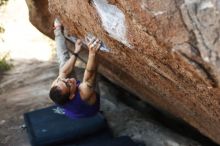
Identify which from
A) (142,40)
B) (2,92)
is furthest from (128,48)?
(2,92)

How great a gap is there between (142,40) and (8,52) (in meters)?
10.6

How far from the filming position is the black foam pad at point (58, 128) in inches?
268

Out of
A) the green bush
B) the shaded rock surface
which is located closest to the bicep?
the shaded rock surface

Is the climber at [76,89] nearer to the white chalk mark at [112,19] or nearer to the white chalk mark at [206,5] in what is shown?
the white chalk mark at [112,19]

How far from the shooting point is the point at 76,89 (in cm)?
541

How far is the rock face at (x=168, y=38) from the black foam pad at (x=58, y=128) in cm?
216

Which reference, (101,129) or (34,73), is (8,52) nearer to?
(34,73)

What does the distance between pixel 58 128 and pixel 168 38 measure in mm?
4333

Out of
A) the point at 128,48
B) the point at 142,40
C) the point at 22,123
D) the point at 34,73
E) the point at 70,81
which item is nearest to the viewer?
the point at 142,40

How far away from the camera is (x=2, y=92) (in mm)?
10031

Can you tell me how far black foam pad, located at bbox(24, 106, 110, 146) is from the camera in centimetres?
680

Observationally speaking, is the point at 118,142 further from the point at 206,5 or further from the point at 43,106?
the point at 206,5

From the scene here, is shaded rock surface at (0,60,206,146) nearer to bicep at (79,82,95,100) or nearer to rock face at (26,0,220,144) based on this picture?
bicep at (79,82,95,100)

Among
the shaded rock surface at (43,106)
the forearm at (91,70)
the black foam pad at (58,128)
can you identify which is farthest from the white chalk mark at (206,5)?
the black foam pad at (58,128)
